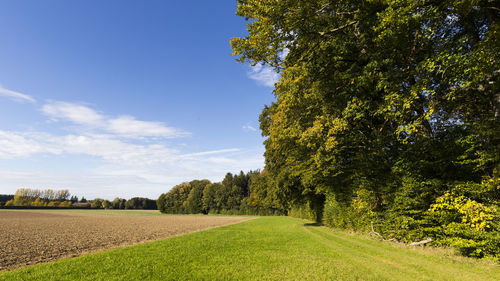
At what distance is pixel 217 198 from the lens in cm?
9862

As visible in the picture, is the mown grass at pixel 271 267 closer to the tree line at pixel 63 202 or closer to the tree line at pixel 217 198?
the tree line at pixel 217 198

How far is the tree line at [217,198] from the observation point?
87988 mm

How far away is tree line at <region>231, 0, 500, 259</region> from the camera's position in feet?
29.6

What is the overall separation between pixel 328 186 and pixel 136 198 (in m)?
166

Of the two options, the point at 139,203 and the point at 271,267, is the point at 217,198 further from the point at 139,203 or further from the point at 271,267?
the point at 271,267

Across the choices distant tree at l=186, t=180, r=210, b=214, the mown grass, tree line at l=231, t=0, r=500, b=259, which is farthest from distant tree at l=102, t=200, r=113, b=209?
tree line at l=231, t=0, r=500, b=259

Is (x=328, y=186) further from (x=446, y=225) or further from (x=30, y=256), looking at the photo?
(x=30, y=256)

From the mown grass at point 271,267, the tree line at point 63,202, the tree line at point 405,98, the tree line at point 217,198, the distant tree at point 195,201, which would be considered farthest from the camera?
the tree line at point 63,202

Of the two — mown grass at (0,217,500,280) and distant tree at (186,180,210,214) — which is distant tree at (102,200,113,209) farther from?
mown grass at (0,217,500,280)

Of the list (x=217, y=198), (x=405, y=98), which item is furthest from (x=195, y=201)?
(x=405, y=98)

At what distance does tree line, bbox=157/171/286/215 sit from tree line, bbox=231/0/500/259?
6570 cm

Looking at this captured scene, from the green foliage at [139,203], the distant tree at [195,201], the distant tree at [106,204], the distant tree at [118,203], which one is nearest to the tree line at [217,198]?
the distant tree at [195,201]

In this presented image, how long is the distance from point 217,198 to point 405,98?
313 feet

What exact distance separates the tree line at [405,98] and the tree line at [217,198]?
6570cm
